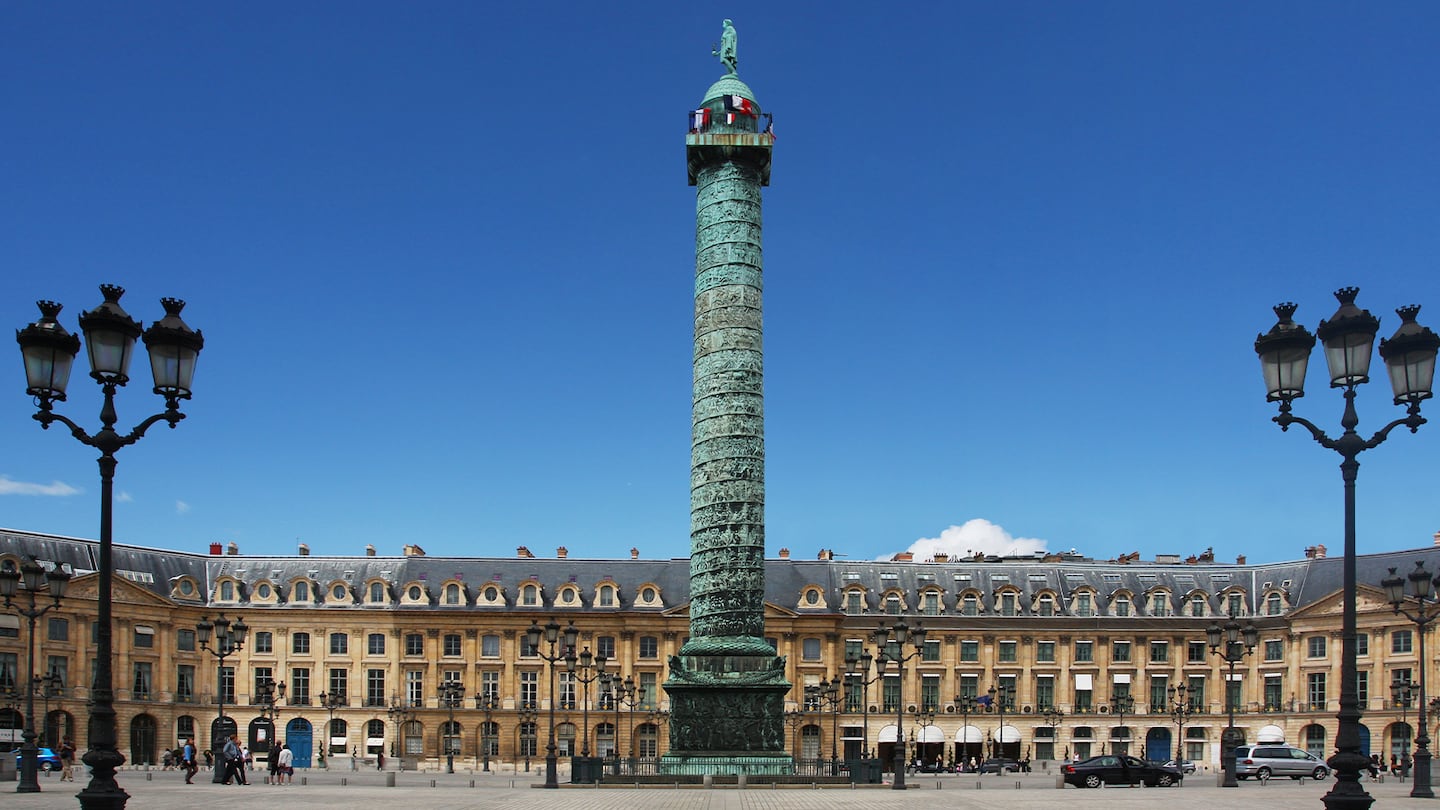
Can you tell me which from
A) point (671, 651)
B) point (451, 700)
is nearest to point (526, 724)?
point (451, 700)

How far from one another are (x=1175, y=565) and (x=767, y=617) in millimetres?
17480

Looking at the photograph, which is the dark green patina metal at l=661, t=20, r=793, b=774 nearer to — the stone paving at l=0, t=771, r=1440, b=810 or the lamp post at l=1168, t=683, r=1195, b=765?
the stone paving at l=0, t=771, r=1440, b=810

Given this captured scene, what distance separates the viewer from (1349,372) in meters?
10.2

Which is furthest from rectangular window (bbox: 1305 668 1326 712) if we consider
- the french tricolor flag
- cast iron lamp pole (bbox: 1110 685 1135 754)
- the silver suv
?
the french tricolor flag

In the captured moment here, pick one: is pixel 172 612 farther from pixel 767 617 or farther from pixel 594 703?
pixel 767 617

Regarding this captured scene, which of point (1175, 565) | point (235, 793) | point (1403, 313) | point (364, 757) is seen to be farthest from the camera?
point (1175, 565)

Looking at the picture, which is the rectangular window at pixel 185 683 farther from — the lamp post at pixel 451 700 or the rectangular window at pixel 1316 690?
the rectangular window at pixel 1316 690

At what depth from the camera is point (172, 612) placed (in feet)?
182

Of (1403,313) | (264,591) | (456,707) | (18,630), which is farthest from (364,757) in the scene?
(1403,313)

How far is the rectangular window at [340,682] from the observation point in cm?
5619

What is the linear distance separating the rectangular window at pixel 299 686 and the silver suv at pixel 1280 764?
35.6 meters

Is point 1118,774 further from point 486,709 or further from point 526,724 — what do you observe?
point 486,709

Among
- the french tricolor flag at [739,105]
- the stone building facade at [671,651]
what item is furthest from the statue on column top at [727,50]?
the stone building facade at [671,651]

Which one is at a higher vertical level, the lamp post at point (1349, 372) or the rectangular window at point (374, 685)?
the lamp post at point (1349, 372)
